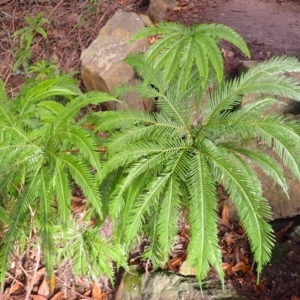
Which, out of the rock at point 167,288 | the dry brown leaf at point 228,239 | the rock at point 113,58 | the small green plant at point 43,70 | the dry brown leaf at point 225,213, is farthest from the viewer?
the small green plant at point 43,70

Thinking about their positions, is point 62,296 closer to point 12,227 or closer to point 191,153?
point 12,227

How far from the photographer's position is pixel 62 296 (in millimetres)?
2922

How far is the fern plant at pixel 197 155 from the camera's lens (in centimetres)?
177

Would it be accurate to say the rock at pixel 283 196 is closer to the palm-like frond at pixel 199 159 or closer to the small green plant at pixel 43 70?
the palm-like frond at pixel 199 159

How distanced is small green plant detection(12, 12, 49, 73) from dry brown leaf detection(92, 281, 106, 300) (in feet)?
9.76

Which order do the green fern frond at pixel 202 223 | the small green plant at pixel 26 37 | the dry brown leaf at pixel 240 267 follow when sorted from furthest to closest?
the small green plant at pixel 26 37
the dry brown leaf at pixel 240 267
the green fern frond at pixel 202 223

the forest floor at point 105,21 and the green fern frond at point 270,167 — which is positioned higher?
the forest floor at point 105,21

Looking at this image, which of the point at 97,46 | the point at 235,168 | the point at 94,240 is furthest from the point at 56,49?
the point at 235,168

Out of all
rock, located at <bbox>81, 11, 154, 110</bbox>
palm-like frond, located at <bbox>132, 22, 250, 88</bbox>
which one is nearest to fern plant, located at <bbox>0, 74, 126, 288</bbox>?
palm-like frond, located at <bbox>132, 22, 250, 88</bbox>

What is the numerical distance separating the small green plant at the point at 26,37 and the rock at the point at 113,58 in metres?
0.93

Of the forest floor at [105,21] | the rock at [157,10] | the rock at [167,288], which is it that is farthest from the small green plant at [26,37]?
the rock at [167,288]

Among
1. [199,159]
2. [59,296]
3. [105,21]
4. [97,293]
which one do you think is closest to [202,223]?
[199,159]

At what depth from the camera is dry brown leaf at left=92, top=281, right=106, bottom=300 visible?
2910mm

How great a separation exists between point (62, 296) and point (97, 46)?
113 inches
